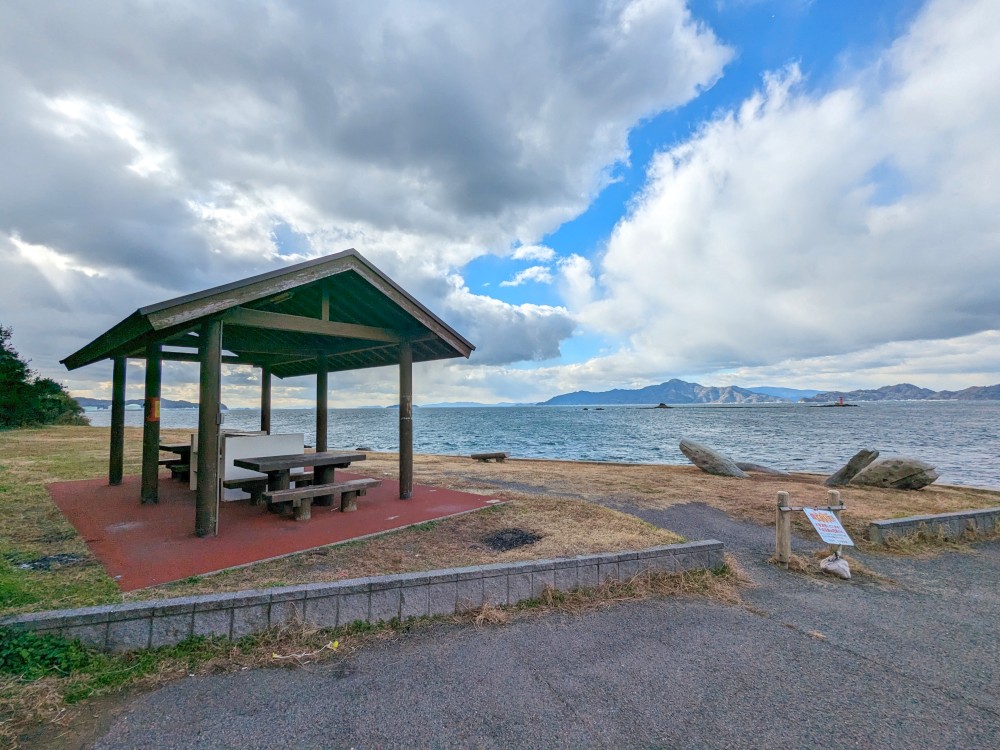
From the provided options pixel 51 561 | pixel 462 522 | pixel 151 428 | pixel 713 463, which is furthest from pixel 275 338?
pixel 713 463

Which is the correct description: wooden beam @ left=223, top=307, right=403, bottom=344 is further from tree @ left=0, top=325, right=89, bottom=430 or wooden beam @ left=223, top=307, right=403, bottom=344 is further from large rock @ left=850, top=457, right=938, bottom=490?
tree @ left=0, top=325, right=89, bottom=430

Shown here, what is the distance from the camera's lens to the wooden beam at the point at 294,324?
18.0 feet

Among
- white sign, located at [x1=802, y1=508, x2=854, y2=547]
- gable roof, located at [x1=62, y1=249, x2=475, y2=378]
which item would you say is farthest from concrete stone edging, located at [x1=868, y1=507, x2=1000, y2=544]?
gable roof, located at [x1=62, y1=249, x2=475, y2=378]

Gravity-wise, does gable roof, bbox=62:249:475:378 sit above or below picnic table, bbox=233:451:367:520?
above

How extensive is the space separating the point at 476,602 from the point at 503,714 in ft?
3.99

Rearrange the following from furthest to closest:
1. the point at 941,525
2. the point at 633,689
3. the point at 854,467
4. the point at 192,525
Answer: the point at 854,467 → the point at 941,525 → the point at 192,525 → the point at 633,689

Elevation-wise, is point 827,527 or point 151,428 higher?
point 151,428

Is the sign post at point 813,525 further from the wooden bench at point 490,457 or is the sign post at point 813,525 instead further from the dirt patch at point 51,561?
the wooden bench at point 490,457

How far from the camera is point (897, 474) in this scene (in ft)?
32.6

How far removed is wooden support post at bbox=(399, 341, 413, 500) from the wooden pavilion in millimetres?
16

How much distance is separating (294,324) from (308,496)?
2.24 metres

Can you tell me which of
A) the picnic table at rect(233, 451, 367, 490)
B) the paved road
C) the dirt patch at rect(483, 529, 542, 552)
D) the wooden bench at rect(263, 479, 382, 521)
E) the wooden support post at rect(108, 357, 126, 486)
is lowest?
the paved road

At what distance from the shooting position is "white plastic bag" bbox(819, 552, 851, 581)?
4.64m

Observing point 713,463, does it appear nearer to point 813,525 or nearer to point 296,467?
point 813,525
